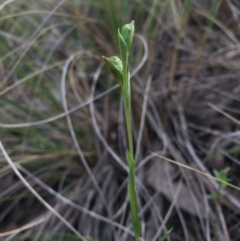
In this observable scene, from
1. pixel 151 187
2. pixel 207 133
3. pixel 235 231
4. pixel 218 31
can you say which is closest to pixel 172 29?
pixel 218 31

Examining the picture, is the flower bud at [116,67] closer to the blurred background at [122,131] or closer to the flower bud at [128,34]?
the flower bud at [128,34]

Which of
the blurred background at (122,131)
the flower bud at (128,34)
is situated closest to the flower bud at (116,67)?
the flower bud at (128,34)

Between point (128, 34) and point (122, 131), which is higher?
point (128, 34)

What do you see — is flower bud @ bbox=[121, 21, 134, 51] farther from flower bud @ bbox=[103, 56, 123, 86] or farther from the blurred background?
the blurred background

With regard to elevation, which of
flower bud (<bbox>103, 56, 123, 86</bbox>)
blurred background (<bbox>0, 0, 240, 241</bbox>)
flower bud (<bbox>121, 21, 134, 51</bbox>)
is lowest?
blurred background (<bbox>0, 0, 240, 241</bbox>)

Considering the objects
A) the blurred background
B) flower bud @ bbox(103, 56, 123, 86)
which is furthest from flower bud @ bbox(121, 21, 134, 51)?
the blurred background

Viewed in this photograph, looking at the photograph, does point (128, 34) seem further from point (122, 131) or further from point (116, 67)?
point (122, 131)

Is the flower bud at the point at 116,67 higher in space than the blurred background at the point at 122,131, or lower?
higher

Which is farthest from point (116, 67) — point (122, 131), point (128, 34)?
point (122, 131)
